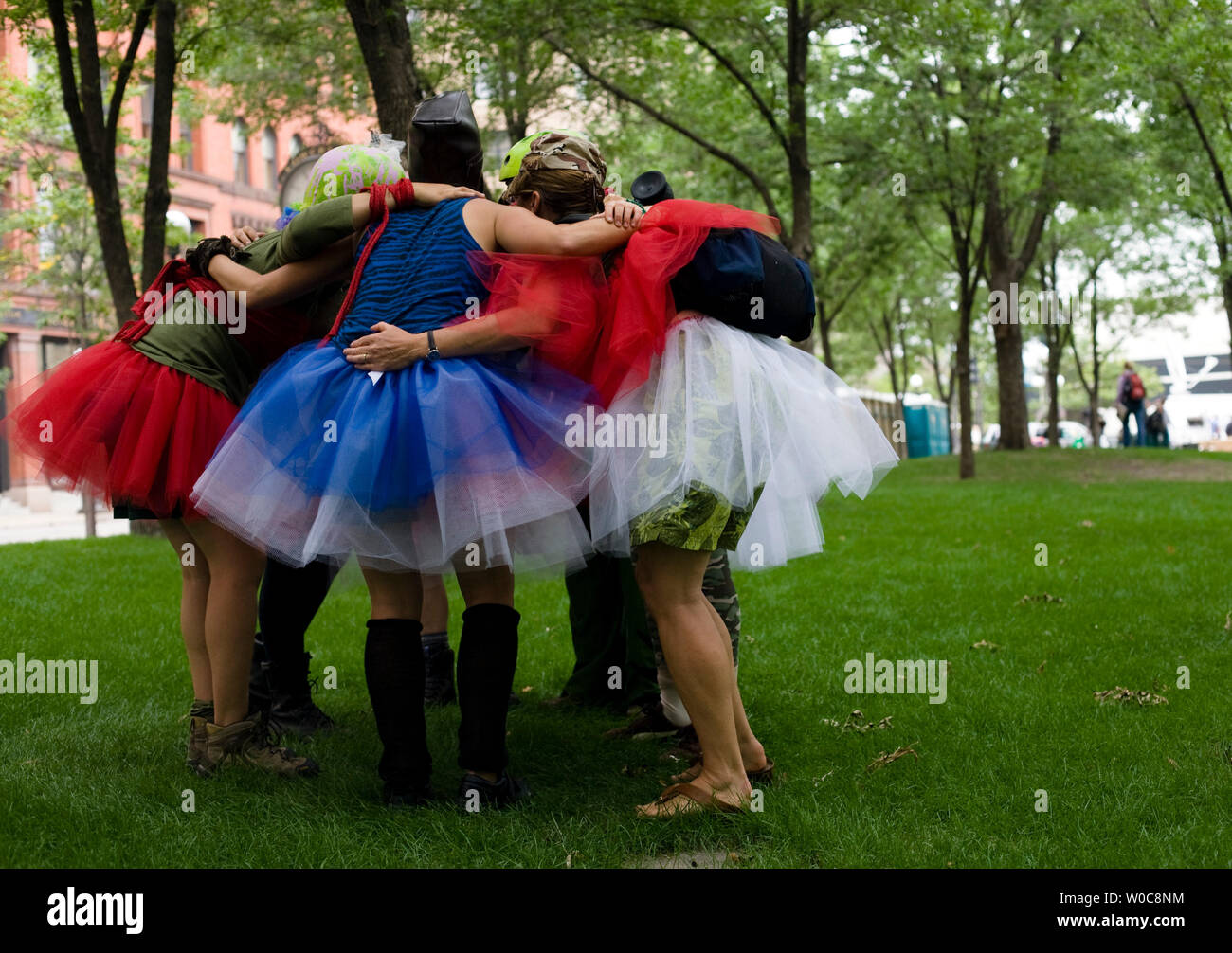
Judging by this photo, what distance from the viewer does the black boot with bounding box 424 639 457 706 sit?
4.93 metres

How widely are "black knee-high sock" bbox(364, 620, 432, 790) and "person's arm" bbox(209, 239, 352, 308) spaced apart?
3.65 feet

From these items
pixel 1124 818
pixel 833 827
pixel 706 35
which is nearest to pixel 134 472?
pixel 833 827

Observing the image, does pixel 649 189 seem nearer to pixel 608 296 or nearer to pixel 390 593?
pixel 608 296

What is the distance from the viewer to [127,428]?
365cm

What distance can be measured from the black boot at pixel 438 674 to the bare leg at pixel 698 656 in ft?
5.93

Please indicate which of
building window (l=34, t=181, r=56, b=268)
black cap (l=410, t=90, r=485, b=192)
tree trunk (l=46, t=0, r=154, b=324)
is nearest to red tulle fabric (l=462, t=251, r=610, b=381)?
black cap (l=410, t=90, r=485, b=192)

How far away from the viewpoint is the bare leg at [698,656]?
334 centimetres

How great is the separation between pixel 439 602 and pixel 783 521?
1.85 m

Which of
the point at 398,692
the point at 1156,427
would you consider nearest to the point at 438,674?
the point at 398,692

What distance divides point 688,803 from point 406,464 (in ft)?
4.35

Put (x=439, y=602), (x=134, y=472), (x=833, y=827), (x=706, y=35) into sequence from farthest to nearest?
(x=706, y=35), (x=439, y=602), (x=134, y=472), (x=833, y=827)

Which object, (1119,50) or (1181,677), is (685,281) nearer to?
(1181,677)

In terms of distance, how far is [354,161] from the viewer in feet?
12.3

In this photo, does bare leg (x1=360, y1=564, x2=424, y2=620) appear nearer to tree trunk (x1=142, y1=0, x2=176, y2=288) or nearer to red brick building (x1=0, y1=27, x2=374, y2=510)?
tree trunk (x1=142, y1=0, x2=176, y2=288)
